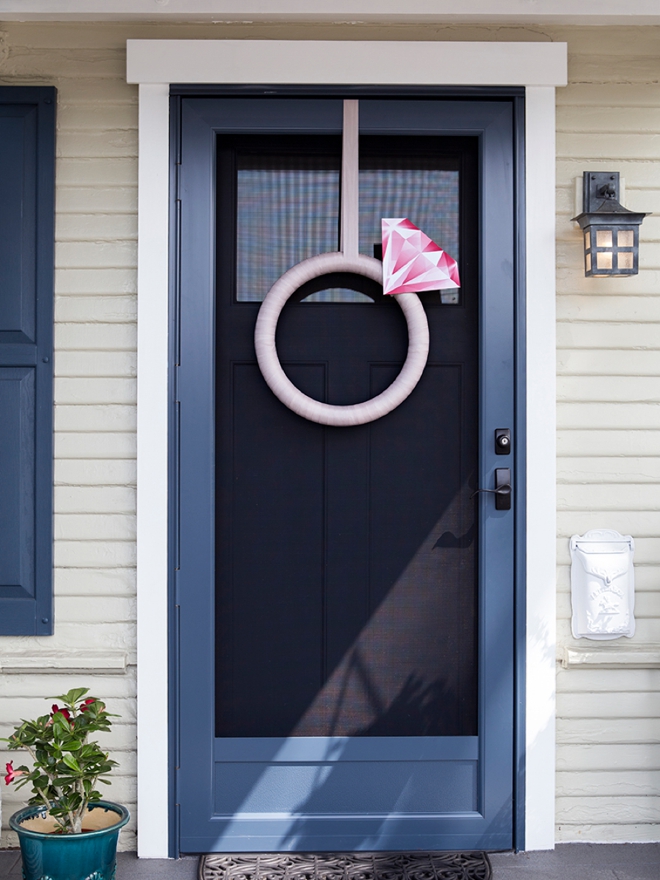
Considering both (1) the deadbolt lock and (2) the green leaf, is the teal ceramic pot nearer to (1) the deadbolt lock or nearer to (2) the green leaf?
(2) the green leaf

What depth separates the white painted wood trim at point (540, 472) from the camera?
9.00 feet

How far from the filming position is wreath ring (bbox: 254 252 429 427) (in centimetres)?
272

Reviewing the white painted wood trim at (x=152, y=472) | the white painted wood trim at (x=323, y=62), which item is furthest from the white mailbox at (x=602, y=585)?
the white painted wood trim at (x=323, y=62)

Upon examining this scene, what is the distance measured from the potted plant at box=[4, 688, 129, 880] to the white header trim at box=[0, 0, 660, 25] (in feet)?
6.77

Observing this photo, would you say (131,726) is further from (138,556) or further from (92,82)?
(92,82)

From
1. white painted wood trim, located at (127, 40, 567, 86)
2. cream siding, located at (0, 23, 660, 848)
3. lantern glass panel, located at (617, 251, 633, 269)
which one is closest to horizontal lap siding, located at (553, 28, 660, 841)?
cream siding, located at (0, 23, 660, 848)

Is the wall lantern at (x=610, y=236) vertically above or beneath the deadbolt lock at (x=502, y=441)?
above

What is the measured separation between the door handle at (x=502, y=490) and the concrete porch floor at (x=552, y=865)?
1118mm

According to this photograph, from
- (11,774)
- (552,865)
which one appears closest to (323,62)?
(11,774)

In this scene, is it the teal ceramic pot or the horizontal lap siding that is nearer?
the teal ceramic pot

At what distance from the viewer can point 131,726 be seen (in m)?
2.76

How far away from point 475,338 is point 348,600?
95cm

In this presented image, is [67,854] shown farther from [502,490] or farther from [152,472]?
[502,490]

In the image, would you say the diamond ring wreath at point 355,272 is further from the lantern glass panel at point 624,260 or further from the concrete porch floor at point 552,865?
the concrete porch floor at point 552,865
